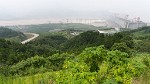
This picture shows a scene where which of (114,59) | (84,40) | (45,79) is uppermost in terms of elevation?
(114,59)

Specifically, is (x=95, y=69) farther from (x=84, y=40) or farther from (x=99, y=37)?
(x=84, y=40)

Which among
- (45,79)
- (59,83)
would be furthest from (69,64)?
(45,79)

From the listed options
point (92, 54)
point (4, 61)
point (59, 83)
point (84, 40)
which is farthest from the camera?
point (84, 40)

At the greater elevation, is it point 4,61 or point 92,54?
point 92,54

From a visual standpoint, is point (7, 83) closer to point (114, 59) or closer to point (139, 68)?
point (114, 59)

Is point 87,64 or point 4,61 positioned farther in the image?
point 4,61

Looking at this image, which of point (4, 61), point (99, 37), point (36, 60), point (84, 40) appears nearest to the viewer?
point (36, 60)

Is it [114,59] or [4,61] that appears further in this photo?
[4,61]

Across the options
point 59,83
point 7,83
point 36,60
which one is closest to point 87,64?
point 59,83

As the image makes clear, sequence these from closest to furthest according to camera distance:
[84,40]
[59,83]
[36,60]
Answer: [59,83] < [36,60] < [84,40]

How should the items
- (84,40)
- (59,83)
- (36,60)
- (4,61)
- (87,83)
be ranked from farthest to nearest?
(84,40)
(4,61)
(36,60)
(59,83)
(87,83)
